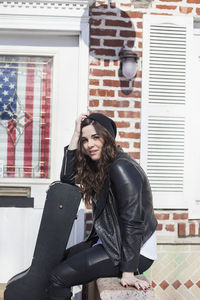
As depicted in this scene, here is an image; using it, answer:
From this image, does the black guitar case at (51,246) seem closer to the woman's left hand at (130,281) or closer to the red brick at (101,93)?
the woman's left hand at (130,281)

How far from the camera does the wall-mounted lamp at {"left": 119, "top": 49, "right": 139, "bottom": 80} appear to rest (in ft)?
11.8

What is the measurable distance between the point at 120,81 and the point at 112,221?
1625 millimetres

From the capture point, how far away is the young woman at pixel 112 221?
240cm

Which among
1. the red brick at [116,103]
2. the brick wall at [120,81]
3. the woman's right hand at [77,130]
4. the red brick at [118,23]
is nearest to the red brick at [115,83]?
the brick wall at [120,81]

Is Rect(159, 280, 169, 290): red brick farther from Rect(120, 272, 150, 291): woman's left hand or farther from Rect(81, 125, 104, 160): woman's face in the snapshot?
Rect(81, 125, 104, 160): woman's face

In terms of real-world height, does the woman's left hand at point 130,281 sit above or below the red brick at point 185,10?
below

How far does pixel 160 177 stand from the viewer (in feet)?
12.3

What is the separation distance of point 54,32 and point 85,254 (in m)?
2.22

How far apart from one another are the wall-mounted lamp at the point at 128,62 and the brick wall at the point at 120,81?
9 cm

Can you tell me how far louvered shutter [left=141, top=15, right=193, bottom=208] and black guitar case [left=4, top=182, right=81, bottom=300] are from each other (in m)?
1.15

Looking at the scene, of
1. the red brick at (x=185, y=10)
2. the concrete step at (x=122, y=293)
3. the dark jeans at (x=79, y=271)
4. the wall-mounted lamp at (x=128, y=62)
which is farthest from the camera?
the red brick at (x=185, y=10)

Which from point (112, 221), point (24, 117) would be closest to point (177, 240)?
point (112, 221)

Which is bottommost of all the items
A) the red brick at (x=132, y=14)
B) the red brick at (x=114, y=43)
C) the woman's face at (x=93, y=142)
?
the woman's face at (x=93, y=142)

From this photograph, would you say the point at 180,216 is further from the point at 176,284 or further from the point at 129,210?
the point at 129,210
